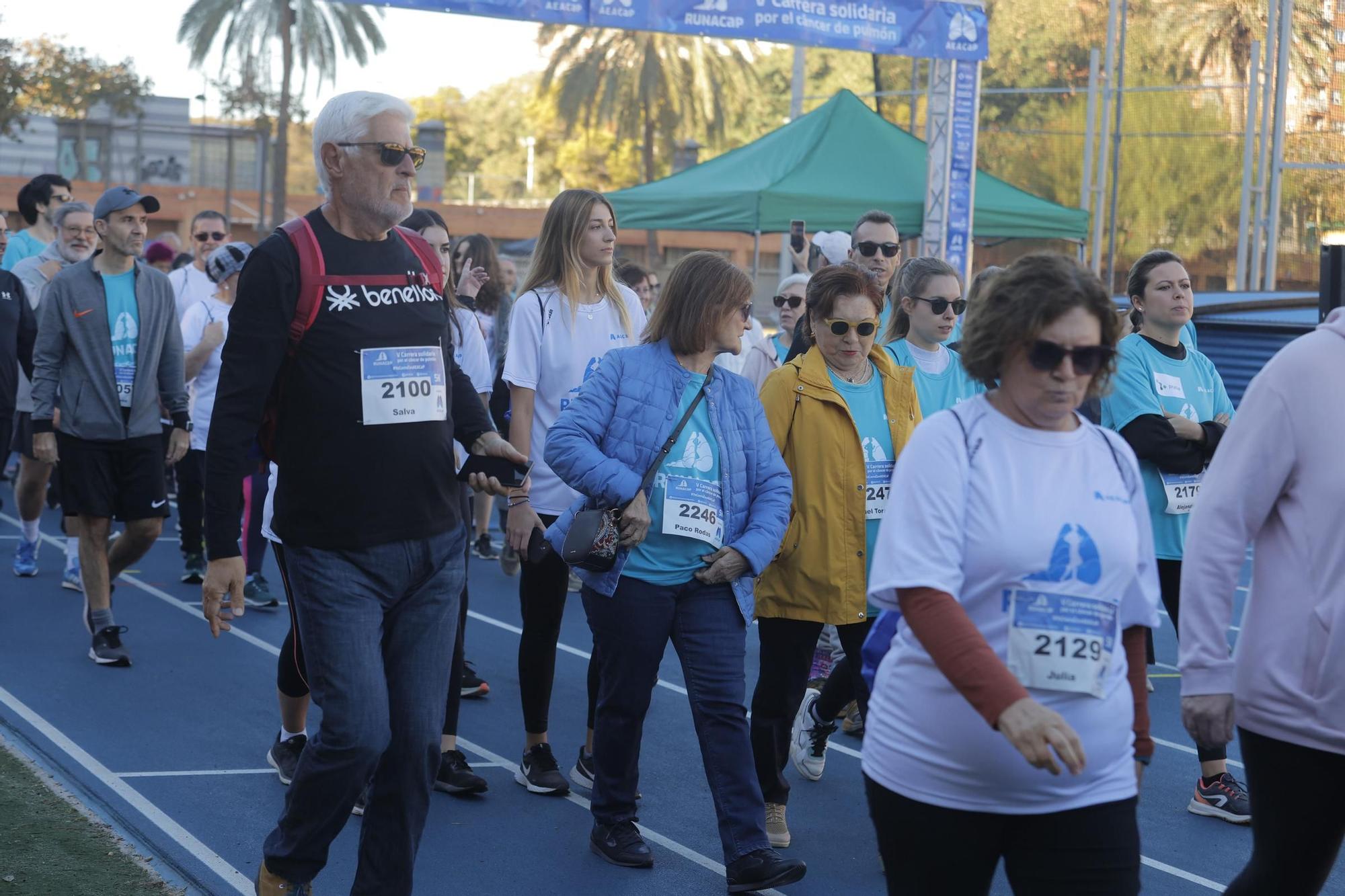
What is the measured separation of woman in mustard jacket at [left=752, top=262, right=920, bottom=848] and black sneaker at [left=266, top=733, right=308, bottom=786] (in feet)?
5.39

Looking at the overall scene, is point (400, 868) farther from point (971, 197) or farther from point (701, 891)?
point (971, 197)

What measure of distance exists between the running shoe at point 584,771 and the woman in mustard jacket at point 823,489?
875 millimetres

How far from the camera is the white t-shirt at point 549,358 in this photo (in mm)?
5512

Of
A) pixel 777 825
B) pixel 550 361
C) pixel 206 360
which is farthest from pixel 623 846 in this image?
pixel 206 360

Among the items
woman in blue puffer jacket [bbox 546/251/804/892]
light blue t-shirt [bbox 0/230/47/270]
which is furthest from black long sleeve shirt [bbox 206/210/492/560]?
light blue t-shirt [bbox 0/230/47/270]

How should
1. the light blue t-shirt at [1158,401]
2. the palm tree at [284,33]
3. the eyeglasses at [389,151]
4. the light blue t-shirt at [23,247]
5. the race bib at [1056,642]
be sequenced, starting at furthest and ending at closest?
1. the palm tree at [284,33]
2. the light blue t-shirt at [23,247]
3. the light blue t-shirt at [1158,401]
4. the eyeglasses at [389,151]
5. the race bib at [1056,642]

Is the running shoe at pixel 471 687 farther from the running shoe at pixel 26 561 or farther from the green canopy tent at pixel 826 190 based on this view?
the green canopy tent at pixel 826 190

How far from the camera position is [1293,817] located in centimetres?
322

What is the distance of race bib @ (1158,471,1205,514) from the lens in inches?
229

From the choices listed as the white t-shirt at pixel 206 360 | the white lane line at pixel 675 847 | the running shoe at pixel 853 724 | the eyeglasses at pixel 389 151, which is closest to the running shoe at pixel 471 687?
the white lane line at pixel 675 847

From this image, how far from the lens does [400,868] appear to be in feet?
12.5

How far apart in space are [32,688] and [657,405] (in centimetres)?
378

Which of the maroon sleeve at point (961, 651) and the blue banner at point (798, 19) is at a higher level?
the blue banner at point (798, 19)

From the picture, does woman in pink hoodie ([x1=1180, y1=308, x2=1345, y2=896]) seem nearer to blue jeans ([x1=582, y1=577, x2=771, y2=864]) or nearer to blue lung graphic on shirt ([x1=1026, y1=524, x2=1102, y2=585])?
blue lung graphic on shirt ([x1=1026, y1=524, x2=1102, y2=585])
